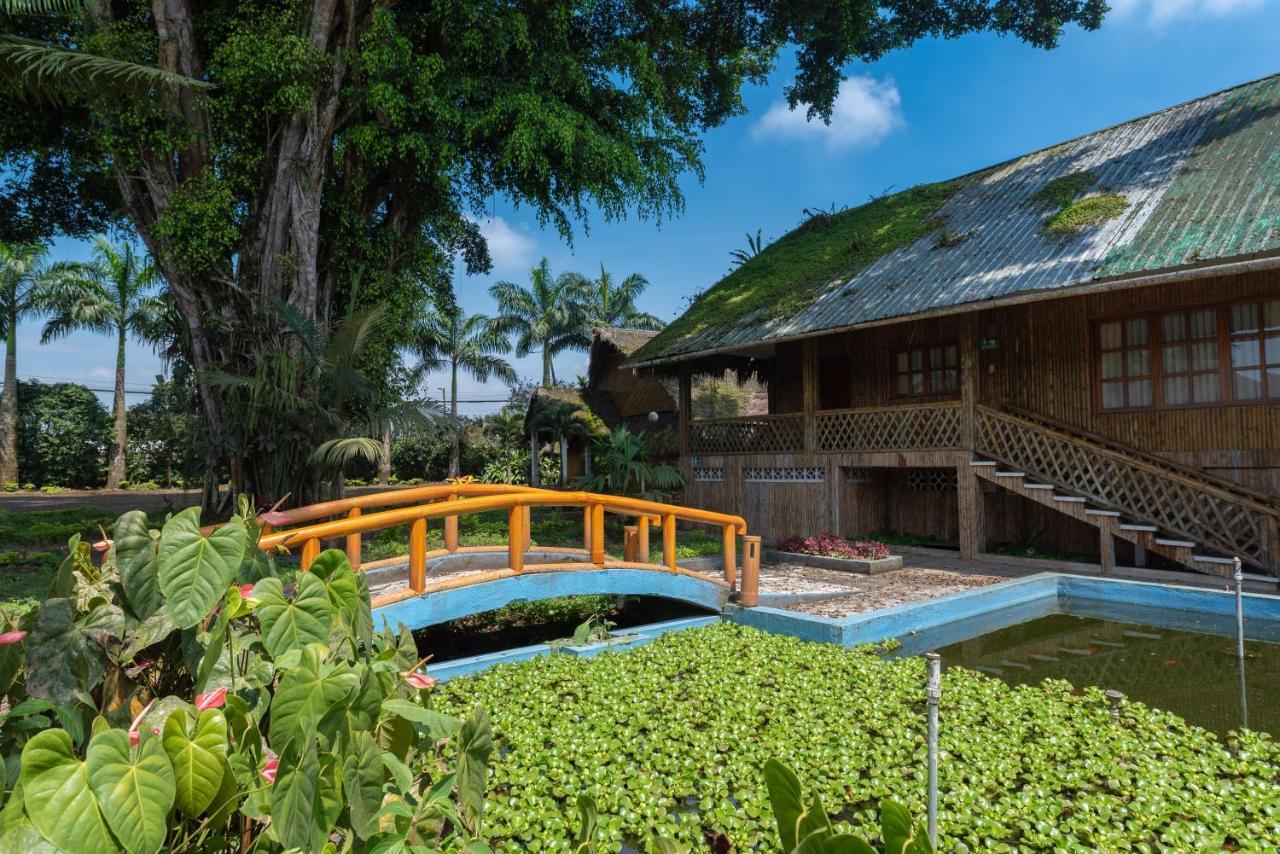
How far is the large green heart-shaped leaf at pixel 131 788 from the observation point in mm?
1231

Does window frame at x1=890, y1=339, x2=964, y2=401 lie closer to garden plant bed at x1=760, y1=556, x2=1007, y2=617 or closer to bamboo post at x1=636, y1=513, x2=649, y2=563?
garden plant bed at x1=760, y1=556, x2=1007, y2=617

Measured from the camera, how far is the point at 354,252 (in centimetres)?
1242

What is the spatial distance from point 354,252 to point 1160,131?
13.7 metres

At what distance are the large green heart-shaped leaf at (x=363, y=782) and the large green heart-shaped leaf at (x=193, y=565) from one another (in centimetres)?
46

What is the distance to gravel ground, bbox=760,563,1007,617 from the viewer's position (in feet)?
24.9

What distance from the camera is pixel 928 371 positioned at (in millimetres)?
12703

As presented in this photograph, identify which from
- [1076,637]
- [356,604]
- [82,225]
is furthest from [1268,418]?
[82,225]

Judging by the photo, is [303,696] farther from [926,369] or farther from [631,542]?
[926,369]

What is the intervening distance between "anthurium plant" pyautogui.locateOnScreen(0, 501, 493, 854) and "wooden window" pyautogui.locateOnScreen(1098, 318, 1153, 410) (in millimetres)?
10971

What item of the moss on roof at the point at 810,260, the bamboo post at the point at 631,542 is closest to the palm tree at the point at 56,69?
the bamboo post at the point at 631,542

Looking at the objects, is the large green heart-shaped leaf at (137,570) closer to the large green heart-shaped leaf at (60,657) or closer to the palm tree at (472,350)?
the large green heart-shaped leaf at (60,657)

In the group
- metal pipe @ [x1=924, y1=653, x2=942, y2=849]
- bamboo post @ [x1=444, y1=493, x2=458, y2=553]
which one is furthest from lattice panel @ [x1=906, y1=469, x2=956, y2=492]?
metal pipe @ [x1=924, y1=653, x2=942, y2=849]

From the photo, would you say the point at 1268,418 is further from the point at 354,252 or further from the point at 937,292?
the point at 354,252


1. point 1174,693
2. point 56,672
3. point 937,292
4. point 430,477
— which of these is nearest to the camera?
point 56,672
